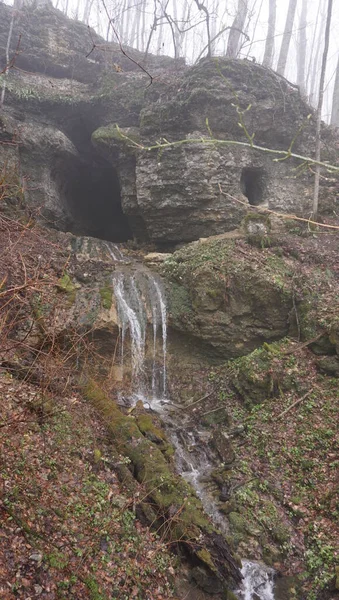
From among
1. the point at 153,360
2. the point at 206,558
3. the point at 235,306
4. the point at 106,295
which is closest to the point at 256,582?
the point at 206,558

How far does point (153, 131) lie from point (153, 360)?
9.27m


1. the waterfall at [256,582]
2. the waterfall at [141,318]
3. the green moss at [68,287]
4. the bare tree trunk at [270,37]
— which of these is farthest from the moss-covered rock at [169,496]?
the bare tree trunk at [270,37]

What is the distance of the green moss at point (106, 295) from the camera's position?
9324 mm

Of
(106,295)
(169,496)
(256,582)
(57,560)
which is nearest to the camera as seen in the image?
(57,560)

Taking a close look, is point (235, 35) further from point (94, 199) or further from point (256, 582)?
point (256, 582)

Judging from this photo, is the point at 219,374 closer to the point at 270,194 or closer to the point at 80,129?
the point at 270,194

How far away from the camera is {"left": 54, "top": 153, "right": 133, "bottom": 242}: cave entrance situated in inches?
647

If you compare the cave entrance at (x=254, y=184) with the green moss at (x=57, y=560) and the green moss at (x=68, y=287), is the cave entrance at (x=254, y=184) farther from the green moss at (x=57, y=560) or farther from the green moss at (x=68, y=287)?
the green moss at (x=57, y=560)

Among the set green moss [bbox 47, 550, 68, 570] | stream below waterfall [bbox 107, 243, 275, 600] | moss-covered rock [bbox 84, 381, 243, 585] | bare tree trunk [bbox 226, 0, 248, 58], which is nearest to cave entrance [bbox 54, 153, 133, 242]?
stream below waterfall [bbox 107, 243, 275, 600]

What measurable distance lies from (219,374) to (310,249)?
16.5ft

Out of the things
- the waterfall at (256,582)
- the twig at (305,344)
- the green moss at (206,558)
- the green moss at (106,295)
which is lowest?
the waterfall at (256,582)

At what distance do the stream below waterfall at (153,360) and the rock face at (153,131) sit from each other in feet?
12.2

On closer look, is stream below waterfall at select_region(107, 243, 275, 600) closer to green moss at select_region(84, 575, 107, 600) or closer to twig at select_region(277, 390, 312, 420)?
twig at select_region(277, 390, 312, 420)

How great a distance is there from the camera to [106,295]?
953 cm
